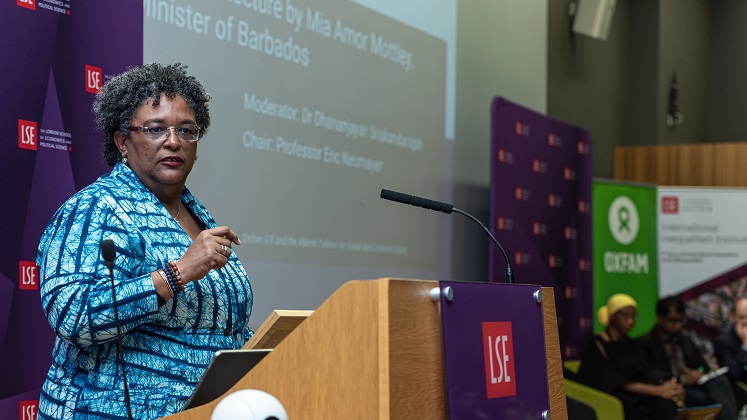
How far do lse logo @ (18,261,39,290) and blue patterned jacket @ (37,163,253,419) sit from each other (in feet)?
3.12

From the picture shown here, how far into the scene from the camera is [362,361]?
168 centimetres

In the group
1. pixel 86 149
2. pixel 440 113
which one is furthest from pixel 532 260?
pixel 86 149

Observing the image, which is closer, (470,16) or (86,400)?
(86,400)

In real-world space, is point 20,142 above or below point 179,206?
above

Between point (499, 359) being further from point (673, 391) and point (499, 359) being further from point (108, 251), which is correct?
point (673, 391)

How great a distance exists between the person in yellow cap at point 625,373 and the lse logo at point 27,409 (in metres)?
4.03

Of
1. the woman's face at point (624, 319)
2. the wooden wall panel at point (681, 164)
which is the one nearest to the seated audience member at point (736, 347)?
the woman's face at point (624, 319)

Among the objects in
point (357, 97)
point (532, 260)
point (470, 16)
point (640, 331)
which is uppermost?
point (470, 16)

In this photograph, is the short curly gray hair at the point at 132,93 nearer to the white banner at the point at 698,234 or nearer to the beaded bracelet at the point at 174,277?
the beaded bracelet at the point at 174,277

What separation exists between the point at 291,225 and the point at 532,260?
2087 millimetres

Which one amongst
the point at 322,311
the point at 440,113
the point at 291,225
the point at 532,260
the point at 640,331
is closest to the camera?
the point at 322,311

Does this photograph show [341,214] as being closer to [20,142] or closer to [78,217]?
[20,142]

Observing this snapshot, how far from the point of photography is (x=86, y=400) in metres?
2.07

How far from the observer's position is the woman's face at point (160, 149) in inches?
90.0
